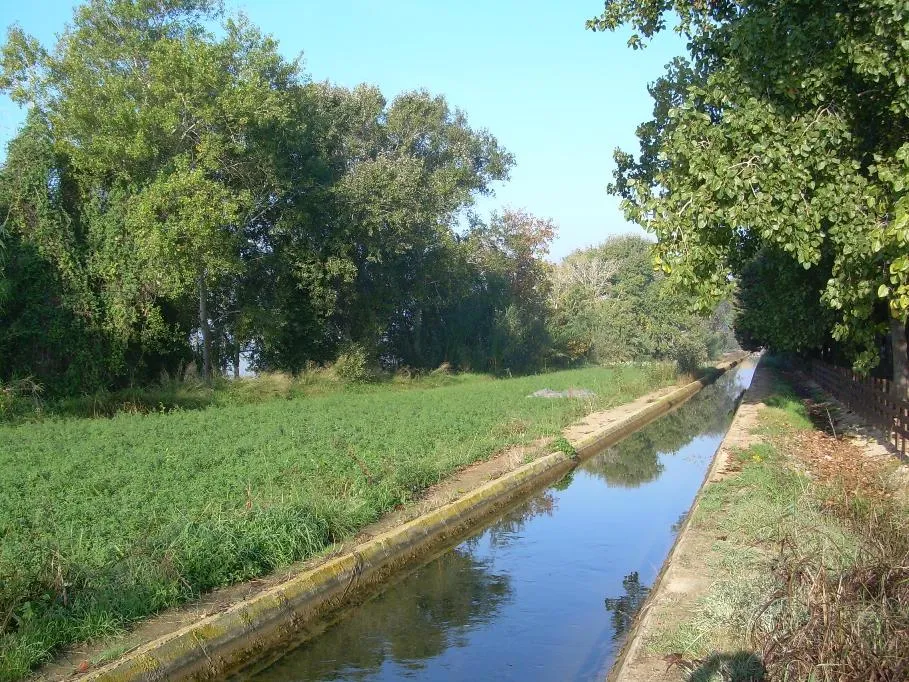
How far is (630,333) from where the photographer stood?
158 ft

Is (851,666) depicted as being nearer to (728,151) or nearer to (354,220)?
(728,151)

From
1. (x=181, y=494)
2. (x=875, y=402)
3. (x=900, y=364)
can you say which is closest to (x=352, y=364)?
(x=875, y=402)

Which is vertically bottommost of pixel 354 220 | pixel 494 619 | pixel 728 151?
pixel 494 619

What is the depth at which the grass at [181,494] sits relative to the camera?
6953 millimetres

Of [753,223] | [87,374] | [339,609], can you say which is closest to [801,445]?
[753,223]

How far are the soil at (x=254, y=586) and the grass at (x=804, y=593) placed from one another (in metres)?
3.87

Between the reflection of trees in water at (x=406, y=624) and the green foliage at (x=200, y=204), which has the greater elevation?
the green foliage at (x=200, y=204)

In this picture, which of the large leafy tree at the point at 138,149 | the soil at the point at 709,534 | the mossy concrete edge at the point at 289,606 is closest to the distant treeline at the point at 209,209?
the large leafy tree at the point at 138,149

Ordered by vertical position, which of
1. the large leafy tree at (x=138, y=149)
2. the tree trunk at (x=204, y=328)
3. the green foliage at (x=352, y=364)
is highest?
the large leafy tree at (x=138, y=149)

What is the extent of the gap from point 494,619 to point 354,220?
25.1 meters

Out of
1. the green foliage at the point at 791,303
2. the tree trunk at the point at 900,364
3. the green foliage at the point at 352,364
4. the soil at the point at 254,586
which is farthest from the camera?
the green foliage at the point at 352,364

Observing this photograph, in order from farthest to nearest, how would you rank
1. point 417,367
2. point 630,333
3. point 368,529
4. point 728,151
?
point 630,333
point 417,367
point 728,151
point 368,529

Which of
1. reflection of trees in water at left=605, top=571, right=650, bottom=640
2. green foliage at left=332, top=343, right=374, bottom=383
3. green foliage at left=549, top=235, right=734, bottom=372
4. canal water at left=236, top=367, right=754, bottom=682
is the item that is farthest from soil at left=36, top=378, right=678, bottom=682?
green foliage at left=549, top=235, right=734, bottom=372

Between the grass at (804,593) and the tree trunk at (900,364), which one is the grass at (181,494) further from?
the tree trunk at (900,364)
